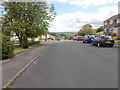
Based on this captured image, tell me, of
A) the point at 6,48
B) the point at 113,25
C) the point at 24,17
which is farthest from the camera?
the point at 113,25

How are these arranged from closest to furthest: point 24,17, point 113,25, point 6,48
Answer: point 6,48, point 24,17, point 113,25

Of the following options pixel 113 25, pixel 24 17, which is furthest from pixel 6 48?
pixel 113 25

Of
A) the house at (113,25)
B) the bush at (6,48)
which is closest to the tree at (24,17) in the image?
the bush at (6,48)

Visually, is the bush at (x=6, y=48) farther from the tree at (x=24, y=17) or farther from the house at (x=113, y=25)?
the house at (x=113, y=25)

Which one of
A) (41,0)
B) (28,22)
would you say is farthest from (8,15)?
(41,0)

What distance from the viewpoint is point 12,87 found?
392cm

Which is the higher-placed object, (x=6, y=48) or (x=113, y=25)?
(x=113, y=25)

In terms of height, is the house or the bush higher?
the house

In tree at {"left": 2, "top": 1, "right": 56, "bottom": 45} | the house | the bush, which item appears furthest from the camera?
the house

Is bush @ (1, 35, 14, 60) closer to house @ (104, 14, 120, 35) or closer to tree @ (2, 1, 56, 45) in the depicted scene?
tree @ (2, 1, 56, 45)

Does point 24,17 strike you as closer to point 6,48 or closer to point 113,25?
point 6,48

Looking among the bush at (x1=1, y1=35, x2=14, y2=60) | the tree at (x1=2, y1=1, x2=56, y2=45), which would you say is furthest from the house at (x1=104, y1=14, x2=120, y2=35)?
the bush at (x1=1, y1=35, x2=14, y2=60)

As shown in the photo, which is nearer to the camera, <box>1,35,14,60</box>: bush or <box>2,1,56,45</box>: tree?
<box>1,35,14,60</box>: bush

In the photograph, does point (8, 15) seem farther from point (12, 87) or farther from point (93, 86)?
point (93, 86)
